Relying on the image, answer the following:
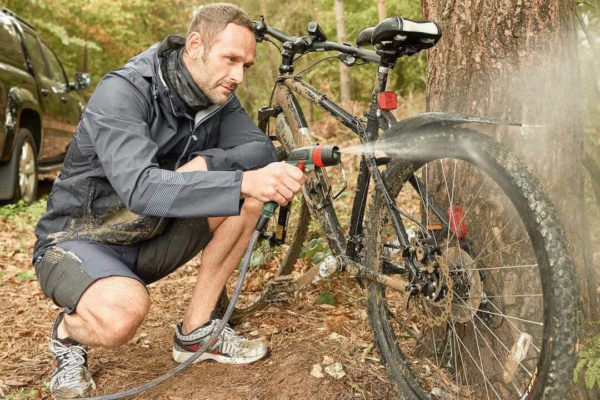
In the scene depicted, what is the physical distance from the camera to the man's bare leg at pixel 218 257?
312 cm

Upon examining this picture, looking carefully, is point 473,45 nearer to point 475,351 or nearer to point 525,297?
point 525,297

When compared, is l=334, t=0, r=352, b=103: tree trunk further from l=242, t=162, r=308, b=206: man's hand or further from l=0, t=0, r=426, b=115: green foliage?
l=242, t=162, r=308, b=206: man's hand

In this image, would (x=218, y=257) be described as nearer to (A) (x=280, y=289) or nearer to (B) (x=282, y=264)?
(A) (x=280, y=289)

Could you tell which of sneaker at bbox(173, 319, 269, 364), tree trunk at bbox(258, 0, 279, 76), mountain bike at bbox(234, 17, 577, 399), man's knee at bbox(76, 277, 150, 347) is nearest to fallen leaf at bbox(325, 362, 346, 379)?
mountain bike at bbox(234, 17, 577, 399)

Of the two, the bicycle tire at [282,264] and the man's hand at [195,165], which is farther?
the bicycle tire at [282,264]

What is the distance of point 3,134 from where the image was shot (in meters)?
6.05

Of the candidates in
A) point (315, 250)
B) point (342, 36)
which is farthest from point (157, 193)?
point (342, 36)

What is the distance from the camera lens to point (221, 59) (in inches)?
108

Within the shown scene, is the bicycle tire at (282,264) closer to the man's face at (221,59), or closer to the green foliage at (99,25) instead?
the man's face at (221,59)

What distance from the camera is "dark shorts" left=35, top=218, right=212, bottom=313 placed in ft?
8.68

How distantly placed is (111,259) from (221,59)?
3.46 ft

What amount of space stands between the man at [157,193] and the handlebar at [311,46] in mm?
463

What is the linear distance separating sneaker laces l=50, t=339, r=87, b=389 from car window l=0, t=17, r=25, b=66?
4418 mm

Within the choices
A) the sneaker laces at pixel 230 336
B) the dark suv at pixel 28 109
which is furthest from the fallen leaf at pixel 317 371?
the dark suv at pixel 28 109
